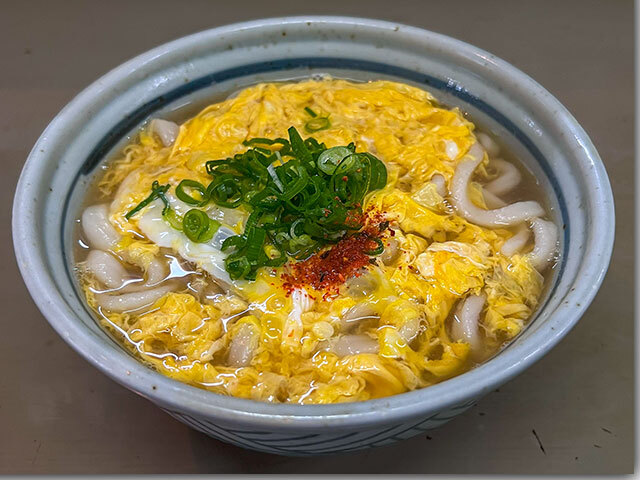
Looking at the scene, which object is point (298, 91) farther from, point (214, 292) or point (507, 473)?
point (507, 473)

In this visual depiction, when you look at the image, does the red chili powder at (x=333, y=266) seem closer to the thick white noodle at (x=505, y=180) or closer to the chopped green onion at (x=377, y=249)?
the chopped green onion at (x=377, y=249)

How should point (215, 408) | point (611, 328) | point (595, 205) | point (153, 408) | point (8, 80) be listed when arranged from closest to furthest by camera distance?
point (215, 408), point (595, 205), point (153, 408), point (611, 328), point (8, 80)

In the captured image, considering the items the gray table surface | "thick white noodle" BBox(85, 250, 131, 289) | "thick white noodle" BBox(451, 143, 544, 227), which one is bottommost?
the gray table surface

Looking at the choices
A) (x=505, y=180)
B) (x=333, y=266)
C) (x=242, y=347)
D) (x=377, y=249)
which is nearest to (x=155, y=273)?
(x=242, y=347)

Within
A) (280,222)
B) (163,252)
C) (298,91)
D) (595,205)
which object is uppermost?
(298,91)

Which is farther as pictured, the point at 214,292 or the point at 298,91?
the point at 298,91

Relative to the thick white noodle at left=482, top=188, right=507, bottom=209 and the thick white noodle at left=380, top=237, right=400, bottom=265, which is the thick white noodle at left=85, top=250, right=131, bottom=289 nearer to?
the thick white noodle at left=380, top=237, right=400, bottom=265

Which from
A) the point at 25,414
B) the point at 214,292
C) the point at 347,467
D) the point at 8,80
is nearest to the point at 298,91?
the point at 214,292

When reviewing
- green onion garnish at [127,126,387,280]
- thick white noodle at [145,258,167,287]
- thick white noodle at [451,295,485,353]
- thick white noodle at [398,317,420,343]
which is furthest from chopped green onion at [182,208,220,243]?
thick white noodle at [451,295,485,353]
